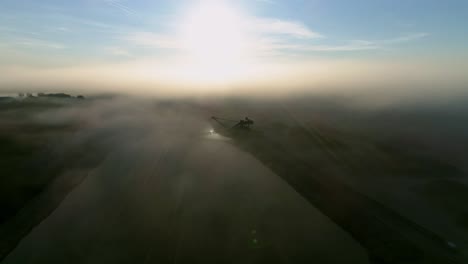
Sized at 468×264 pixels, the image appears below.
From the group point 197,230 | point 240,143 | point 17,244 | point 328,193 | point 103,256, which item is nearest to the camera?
point 103,256

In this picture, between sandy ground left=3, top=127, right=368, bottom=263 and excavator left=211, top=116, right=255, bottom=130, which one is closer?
sandy ground left=3, top=127, right=368, bottom=263

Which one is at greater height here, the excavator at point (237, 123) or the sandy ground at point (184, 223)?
the excavator at point (237, 123)

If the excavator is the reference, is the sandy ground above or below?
below

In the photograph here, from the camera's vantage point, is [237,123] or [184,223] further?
[237,123]

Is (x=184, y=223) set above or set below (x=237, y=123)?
below

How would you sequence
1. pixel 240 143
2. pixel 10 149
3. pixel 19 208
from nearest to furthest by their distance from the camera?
pixel 19 208, pixel 10 149, pixel 240 143

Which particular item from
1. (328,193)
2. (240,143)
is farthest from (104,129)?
(328,193)

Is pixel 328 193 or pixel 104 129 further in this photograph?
pixel 104 129

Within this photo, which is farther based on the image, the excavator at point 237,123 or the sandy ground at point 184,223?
the excavator at point 237,123

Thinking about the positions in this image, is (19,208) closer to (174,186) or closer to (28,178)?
(28,178)

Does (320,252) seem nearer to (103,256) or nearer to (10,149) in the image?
(103,256)

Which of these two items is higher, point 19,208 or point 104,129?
point 104,129
